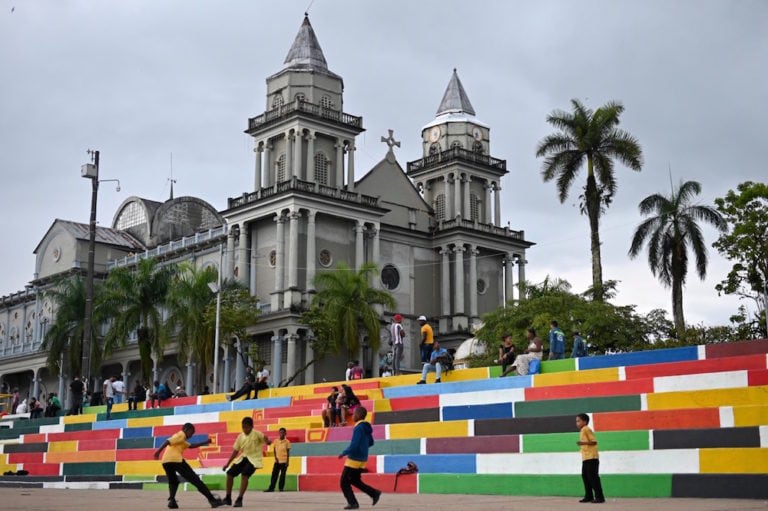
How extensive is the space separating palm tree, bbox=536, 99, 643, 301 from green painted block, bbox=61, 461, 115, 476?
21969 mm

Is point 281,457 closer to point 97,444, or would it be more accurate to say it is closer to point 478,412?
point 478,412

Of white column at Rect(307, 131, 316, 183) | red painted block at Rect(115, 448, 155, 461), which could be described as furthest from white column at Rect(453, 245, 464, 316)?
red painted block at Rect(115, 448, 155, 461)

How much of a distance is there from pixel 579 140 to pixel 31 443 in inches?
982

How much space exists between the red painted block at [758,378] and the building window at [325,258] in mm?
38029

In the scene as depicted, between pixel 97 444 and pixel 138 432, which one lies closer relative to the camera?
pixel 97 444

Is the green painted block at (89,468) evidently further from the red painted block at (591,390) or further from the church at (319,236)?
the church at (319,236)

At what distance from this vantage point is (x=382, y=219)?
6097 cm

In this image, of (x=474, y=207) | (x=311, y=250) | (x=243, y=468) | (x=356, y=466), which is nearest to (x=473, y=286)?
(x=474, y=207)

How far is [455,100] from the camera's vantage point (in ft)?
221

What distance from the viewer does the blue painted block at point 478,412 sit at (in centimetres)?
2195

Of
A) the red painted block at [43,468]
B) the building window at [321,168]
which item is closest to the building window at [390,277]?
the building window at [321,168]

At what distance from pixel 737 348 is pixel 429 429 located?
6601 millimetres

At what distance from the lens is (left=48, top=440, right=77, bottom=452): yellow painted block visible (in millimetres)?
33406

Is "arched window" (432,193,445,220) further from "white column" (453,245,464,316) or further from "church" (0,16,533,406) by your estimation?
"white column" (453,245,464,316)
